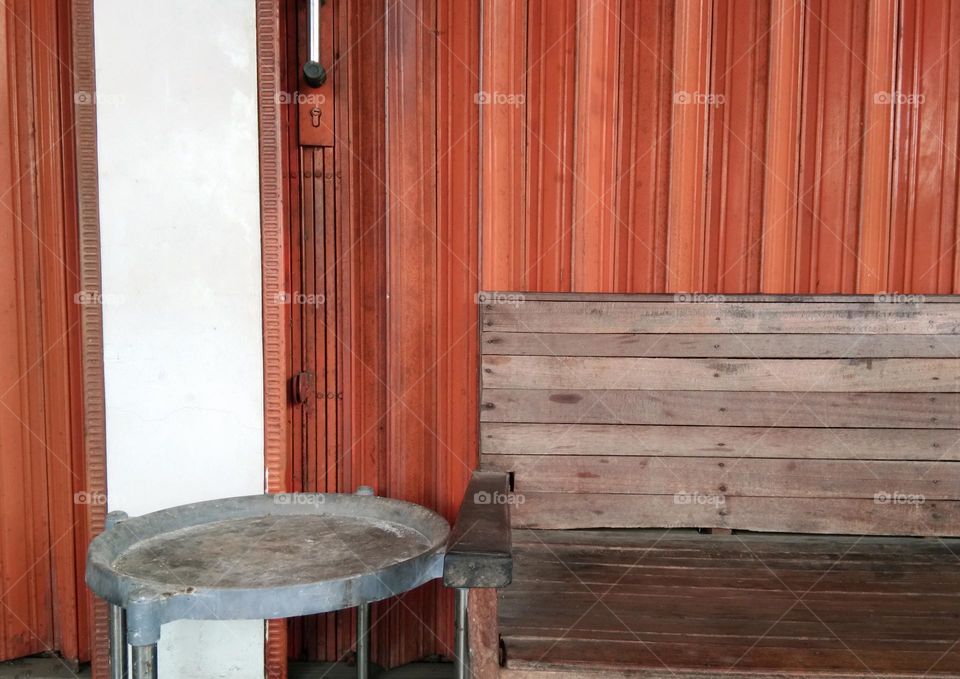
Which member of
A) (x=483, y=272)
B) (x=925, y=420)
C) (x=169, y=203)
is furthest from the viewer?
(x=483, y=272)

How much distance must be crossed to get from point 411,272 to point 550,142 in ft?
2.04

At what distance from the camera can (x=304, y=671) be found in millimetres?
2279

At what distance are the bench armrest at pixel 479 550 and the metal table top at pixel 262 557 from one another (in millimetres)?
118

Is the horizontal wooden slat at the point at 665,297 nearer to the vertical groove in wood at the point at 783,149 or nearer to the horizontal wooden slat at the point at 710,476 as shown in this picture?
the vertical groove in wood at the point at 783,149

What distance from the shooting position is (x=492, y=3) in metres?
2.23

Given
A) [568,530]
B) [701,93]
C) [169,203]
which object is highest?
[701,93]

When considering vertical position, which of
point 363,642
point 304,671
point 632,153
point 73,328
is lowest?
point 304,671

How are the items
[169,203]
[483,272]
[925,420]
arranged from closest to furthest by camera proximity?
[169,203] < [925,420] < [483,272]

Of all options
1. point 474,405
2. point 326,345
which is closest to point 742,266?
point 474,405

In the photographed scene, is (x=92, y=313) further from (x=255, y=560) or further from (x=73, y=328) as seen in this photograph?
(x=255, y=560)

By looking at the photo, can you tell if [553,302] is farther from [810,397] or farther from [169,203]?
[169,203]

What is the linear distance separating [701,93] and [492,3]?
730mm

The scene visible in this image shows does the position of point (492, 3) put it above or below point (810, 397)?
above

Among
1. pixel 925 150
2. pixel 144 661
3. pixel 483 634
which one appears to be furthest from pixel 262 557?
pixel 925 150
